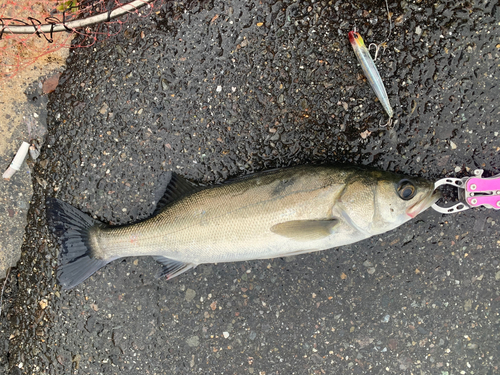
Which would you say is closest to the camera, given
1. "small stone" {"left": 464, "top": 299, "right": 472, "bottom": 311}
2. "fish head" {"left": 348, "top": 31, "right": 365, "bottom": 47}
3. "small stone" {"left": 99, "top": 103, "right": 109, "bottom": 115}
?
"fish head" {"left": 348, "top": 31, "right": 365, "bottom": 47}

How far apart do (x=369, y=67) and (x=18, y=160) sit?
3662mm

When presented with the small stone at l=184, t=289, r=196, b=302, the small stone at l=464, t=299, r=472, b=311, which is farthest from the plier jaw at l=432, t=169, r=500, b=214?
the small stone at l=184, t=289, r=196, b=302

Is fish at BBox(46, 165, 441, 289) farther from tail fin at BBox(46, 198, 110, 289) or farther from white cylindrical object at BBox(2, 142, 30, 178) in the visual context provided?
white cylindrical object at BBox(2, 142, 30, 178)

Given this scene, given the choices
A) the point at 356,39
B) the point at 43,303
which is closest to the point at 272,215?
the point at 356,39

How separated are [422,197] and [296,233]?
42.1 inches

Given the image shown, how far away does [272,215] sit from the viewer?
247cm

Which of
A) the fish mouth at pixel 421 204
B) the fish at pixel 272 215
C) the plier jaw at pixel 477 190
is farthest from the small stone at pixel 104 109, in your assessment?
the plier jaw at pixel 477 190

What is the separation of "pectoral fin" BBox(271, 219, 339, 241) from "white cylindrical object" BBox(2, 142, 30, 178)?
276 cm

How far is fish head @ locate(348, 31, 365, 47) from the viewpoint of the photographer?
2732 millimetres

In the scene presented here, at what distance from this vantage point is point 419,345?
2965mm

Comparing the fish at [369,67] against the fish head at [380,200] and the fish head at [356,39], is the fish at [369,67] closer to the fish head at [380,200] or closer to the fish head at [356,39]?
the fish head at [356,39]

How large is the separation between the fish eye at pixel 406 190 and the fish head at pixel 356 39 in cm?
132

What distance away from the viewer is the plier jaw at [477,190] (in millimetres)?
2592

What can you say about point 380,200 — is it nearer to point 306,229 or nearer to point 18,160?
point 306,229
